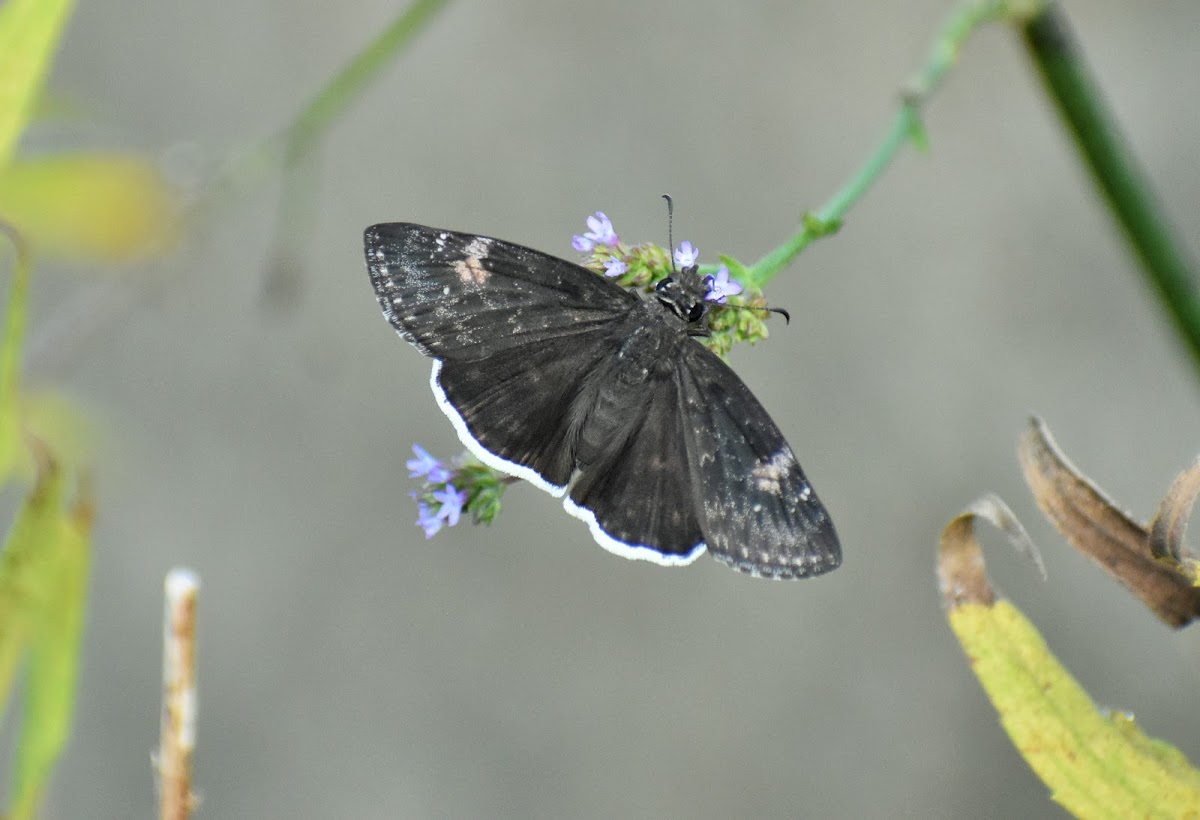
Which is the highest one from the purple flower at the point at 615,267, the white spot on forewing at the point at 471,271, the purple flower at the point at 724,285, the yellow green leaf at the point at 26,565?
the white spot on forewing at the point at 471,271

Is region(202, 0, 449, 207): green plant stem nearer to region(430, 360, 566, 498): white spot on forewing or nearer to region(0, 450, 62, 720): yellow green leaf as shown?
region(430, 360, 566, 498): white spot on forewing

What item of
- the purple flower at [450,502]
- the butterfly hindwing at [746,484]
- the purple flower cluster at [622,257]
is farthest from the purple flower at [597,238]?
the purple flower at [450,502]

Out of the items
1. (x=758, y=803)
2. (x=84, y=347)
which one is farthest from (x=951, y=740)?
(x=84, y=347)

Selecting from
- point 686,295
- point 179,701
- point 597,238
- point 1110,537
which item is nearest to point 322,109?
point 597,238

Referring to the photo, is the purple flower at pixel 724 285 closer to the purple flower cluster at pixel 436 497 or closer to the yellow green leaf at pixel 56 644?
the purple flower cluster at pixel 436 497

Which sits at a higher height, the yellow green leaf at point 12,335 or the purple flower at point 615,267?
the purple flower at point 615,267

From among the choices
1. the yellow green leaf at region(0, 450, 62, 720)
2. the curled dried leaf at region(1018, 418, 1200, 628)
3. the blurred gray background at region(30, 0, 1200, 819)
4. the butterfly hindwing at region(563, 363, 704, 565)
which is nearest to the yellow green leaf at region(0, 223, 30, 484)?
the yellow green leaf at region(0, 450, 62, 720)

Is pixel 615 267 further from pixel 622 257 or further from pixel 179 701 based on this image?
pixel 179 701
